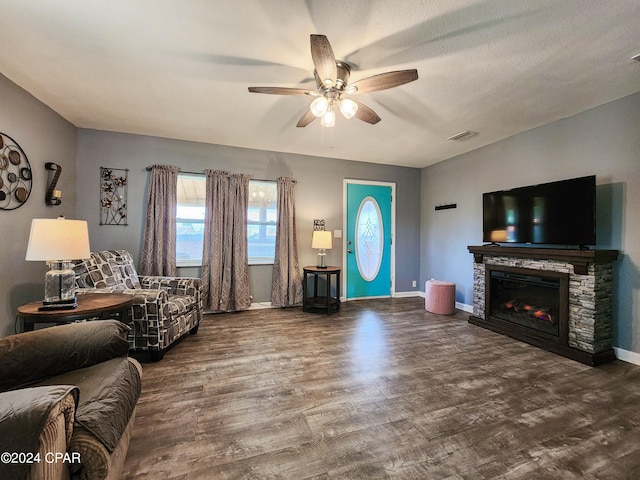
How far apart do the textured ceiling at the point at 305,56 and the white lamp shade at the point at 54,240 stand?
4.39ft

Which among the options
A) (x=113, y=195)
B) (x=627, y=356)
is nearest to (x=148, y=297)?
(x=113, y=195)

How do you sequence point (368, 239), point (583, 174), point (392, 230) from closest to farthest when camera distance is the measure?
point (583, 174), point (368, 239), point (392, 230)

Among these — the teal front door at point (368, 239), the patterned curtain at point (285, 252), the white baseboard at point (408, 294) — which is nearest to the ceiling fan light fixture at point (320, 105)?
the patterned curtain at point (285, 252)

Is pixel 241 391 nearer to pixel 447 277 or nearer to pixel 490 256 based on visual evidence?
pixel 490 256

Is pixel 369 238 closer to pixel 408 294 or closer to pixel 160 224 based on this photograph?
pixel 408 294

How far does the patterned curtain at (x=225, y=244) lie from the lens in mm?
3912

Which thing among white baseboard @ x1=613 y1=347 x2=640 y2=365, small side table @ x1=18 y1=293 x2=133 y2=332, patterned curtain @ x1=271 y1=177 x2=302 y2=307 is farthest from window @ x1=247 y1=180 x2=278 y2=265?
white baseboard @ x1=613 y1=347 x2=640 y2=365

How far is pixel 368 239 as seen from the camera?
16.2 ft

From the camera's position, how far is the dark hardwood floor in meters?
1.37

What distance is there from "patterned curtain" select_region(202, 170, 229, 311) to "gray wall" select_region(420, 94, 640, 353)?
12.5ft

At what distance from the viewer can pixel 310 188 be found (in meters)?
4.55

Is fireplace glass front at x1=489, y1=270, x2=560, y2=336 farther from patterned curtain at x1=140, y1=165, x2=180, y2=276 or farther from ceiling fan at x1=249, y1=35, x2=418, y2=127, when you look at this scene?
patterned curtain at x1=140, y1=165, x2=180, y2=276

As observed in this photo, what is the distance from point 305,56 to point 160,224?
2917mm

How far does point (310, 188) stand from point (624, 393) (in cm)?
410
